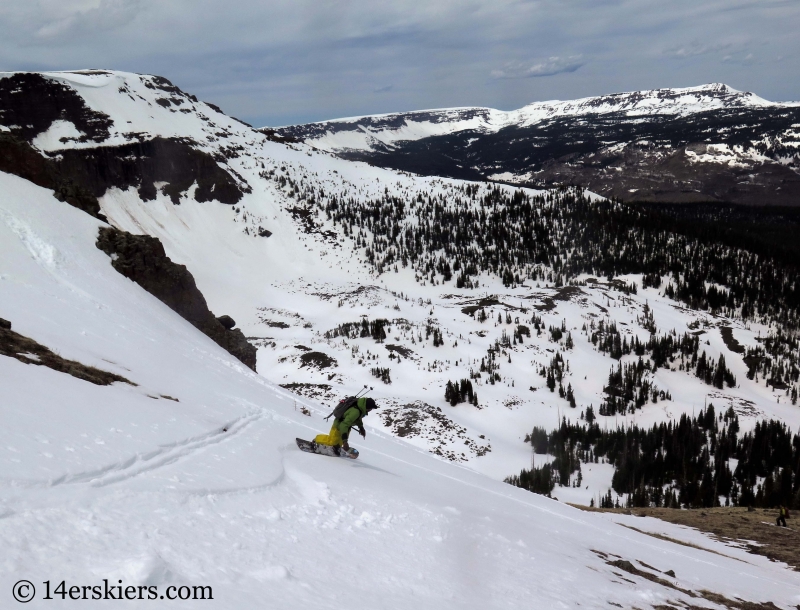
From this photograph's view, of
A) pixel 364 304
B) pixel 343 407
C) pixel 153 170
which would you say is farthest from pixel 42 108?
pixel 343 407

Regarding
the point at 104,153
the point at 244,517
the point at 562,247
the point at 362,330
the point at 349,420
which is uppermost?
the point at 104,153

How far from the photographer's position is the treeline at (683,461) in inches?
1084

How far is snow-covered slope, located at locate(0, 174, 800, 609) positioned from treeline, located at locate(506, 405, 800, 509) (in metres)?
15.3

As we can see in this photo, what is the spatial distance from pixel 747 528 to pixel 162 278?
80.3ft

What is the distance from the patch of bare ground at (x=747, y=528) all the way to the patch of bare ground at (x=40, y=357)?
1494 centimetres

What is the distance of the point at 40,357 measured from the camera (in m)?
9.85

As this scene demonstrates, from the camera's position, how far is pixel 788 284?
8294 centimetres

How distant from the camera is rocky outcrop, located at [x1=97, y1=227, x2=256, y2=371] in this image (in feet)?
69.7

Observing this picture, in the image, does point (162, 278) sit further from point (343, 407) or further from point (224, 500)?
point (224, 500)

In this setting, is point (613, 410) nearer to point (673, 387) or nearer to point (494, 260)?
point (673, 387)

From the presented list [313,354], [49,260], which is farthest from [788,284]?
[49,260]

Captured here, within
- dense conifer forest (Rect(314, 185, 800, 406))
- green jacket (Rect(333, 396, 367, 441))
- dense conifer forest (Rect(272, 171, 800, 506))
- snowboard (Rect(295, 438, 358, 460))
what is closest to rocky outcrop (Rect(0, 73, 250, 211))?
dense conifer forest (Rect(272, 171, 800, 506))

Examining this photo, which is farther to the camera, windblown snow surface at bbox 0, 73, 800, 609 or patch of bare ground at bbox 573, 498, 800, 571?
patch of bare ground at bbox 573, 498, 800, 571

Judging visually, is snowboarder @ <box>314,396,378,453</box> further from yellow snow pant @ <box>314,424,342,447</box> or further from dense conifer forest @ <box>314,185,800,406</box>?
dense conifer forest @ <box>314,185,800,406</box>
